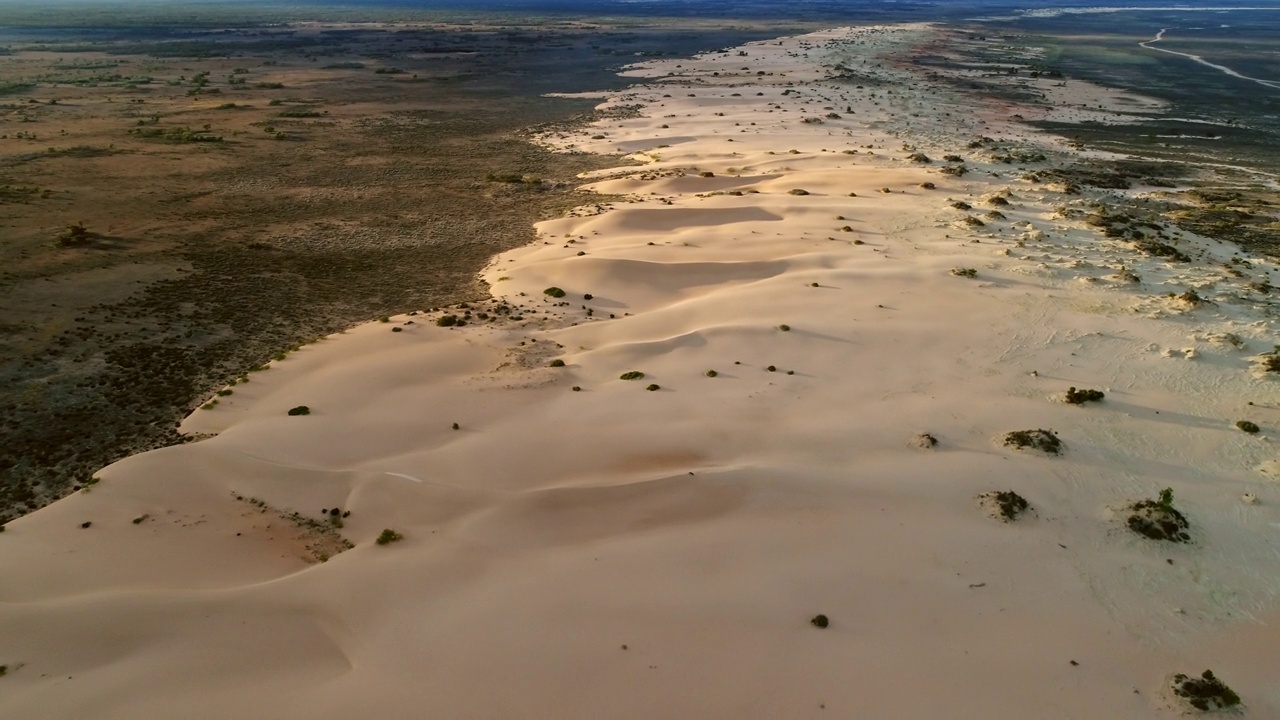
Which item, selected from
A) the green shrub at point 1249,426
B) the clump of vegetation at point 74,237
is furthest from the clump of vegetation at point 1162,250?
the clump of vegetation at point 74,237

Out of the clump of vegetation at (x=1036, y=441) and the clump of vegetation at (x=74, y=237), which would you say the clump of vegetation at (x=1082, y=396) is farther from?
the clump of vegetation at (x=74, y=237)

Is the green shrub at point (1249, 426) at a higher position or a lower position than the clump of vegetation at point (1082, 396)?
lower

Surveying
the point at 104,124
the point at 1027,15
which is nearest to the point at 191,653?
the point at 104,124

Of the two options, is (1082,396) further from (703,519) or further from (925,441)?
(703,519)

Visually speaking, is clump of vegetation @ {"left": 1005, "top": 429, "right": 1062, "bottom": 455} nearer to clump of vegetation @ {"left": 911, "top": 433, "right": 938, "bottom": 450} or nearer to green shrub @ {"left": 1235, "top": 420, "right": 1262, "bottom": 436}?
clump of vegetation @ {"left": 911, "top": 433, "right": 938, "bottom": 450}

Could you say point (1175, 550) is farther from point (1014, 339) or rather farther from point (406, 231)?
point (406, 231)

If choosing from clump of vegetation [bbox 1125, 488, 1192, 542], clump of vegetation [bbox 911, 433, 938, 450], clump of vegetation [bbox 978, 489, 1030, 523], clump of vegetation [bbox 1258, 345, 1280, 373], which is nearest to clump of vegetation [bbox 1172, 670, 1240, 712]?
clump of vegetation [bbox 1125, 488, 1192, 542]

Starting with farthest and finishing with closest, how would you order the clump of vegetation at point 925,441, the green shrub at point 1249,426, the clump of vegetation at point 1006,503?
the green shrub at point 1249,426, the clump of vegetation at point 925,441, the clump of vegetation at point 1006,503

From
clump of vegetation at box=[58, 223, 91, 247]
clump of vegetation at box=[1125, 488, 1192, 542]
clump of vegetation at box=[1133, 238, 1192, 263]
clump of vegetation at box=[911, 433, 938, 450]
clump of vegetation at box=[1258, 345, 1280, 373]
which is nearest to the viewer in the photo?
clump of vegetation at box=[1125, 488, 1192, 542]
